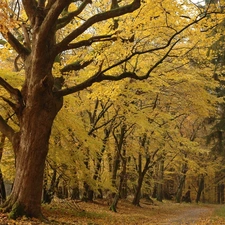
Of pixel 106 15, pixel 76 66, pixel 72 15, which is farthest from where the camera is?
pixel 76 66

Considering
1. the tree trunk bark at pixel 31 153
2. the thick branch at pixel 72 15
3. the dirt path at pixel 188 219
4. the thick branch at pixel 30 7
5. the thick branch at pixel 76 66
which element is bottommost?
the dirt path at pixel 188 219

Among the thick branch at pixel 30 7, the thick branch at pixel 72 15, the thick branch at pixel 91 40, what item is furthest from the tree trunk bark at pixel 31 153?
the thick branch at pixel 72 15

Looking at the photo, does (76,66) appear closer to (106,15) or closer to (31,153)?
(106,15)

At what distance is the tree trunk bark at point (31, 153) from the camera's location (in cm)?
742

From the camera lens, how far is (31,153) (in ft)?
24.5

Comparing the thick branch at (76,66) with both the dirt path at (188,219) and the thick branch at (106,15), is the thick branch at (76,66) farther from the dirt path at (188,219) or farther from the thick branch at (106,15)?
the dirt path at (188,219)

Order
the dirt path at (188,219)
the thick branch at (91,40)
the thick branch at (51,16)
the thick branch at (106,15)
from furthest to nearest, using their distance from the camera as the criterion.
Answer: the dirt path at (188,219) < the thick branch at (91,40) < the thick branch at (106,15) < the thick branch at (51,16)

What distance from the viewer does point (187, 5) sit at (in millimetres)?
9156

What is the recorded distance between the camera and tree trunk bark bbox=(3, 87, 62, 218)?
7.42 m

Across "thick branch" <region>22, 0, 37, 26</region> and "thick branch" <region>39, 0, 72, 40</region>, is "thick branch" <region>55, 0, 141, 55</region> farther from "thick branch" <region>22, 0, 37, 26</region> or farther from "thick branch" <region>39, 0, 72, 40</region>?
"thick branch" <region>22, 0, 37, 26</region>

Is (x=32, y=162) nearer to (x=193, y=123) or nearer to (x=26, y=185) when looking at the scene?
(x=26, y=185)

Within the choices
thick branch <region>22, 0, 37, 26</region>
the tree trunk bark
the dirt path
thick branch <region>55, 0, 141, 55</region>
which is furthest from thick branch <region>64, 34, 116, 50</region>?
the dirt path

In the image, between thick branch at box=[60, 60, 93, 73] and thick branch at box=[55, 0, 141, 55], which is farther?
thick branch at box=[60, 60, 93, 73]

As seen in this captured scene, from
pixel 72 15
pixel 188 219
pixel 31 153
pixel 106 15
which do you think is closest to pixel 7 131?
pixel 31 153
